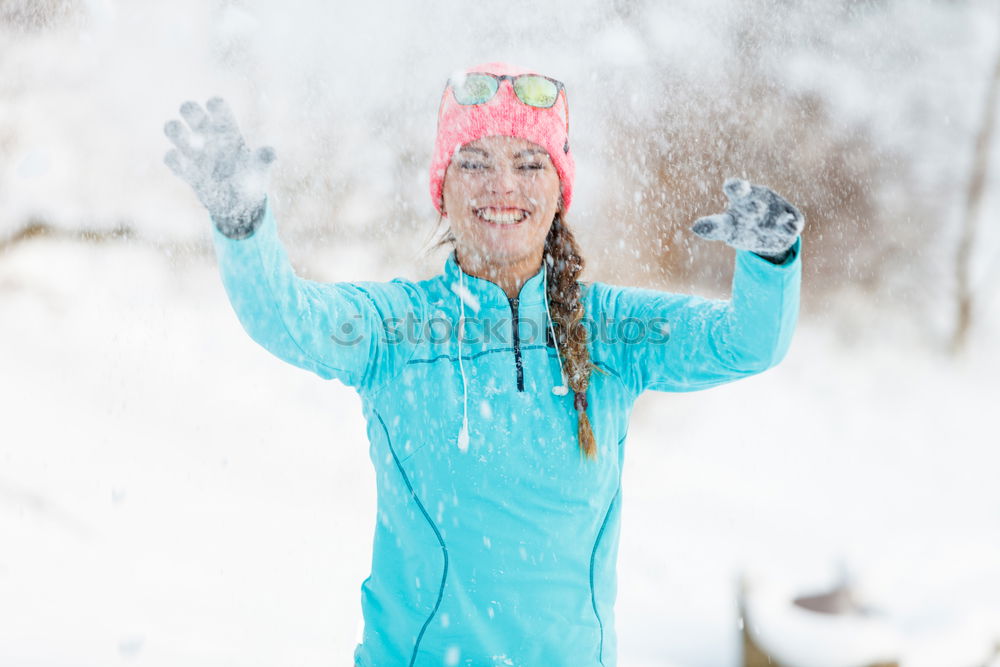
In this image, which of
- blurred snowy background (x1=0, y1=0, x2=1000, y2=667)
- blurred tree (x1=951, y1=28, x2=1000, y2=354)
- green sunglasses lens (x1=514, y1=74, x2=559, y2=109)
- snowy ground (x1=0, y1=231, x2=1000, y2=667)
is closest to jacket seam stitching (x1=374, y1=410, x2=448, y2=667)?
green sunglasses lens (x1=514, y1=74, x2=559, y2=109)

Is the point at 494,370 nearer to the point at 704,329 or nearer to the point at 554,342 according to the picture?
the point at 554,342

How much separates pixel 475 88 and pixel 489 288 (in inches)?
21.4

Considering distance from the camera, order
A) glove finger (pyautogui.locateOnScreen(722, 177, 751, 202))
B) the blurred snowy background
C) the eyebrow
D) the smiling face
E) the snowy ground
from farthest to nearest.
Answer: the blurred snowy background → the snowy ground → the eyebrow → the smiling face → glove finger (pyautogui.locateOnScreen(722, 177, 751, 202))

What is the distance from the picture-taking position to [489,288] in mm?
1717

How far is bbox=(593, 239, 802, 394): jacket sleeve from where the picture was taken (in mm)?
1526

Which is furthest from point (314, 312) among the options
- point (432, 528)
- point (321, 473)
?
point (321, 473)

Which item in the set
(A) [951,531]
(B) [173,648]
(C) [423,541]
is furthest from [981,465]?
(C) [423,541]

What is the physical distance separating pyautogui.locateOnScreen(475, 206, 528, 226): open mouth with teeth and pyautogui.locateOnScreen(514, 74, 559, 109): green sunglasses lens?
1.09 ft

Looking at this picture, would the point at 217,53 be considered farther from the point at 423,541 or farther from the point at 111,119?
the point at 423,541

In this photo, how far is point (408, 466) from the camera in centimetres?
160

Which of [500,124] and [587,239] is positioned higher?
[500,124]

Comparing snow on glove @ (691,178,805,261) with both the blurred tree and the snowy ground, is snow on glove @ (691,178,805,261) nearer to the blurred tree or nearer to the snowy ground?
the snowy ground

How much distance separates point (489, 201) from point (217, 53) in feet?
19.4

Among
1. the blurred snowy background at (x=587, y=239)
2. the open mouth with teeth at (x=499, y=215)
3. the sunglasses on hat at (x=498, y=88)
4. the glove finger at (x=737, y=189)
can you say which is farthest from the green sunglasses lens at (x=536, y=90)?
the blurred snowy background at (x=587, y=239)
